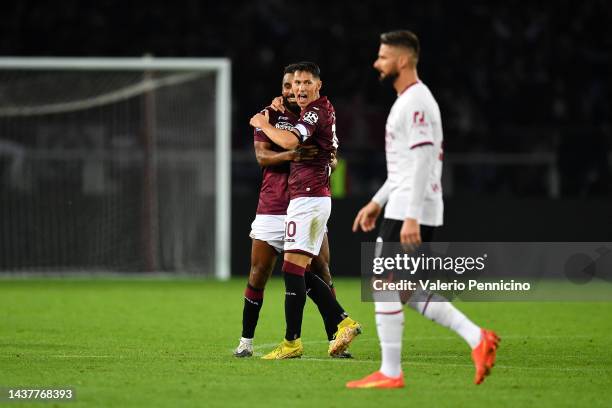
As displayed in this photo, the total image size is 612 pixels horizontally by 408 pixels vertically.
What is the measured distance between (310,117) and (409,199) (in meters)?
1.72

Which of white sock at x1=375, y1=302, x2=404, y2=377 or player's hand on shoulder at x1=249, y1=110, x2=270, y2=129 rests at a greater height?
player's hand on shoulder at x1=249, y1=110, x2=270, y2=129

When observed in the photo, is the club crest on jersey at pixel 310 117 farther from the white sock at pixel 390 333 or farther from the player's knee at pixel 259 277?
the white sock at pixel 390 333

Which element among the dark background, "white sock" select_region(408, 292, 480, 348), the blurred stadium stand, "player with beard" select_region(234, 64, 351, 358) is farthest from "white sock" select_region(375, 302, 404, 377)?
the blurred stadium stand

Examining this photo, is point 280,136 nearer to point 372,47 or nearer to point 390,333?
point 390,333

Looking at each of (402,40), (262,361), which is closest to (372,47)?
(262,361)

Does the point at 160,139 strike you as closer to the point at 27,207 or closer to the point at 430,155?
the point at 27,207

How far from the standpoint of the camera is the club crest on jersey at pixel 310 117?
26.1ft

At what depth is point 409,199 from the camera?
6.46 meters

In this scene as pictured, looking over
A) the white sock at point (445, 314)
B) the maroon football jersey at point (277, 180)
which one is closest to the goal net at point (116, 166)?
the maroon football jersey at point (277, 180)

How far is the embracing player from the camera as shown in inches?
317

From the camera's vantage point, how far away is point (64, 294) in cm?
1505

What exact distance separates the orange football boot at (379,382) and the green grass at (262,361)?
11 centimetres

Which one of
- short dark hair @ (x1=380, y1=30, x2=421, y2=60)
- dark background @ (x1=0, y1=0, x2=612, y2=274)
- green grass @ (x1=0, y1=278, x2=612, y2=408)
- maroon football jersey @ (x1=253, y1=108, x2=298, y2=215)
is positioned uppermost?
dark background @ (x1=0, y1=0, x2=612, y2=274)

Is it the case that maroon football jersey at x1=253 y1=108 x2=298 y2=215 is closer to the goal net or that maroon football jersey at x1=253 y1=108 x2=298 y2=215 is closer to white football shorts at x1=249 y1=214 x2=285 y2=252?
white football shorts at x1=249 y1=214 x2=285 y2=252
